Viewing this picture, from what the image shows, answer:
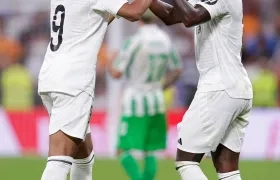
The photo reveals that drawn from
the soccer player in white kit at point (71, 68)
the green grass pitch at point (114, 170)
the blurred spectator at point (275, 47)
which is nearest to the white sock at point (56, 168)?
the soccer player in white kit at point (71, 68)

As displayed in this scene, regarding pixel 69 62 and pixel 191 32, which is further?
pixel 191 32

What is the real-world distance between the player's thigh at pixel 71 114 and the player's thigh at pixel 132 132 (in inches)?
138

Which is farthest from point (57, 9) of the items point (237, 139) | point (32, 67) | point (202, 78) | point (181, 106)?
point (32, 67)

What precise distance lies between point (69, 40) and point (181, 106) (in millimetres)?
9165

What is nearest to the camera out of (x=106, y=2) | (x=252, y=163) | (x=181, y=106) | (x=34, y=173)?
(x=106, y=2)

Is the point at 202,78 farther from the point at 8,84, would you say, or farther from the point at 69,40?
the point at 8,84

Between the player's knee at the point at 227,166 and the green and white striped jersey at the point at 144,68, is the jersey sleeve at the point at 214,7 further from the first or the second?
the green and white striped jersey at the point at 144,68

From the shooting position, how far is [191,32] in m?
16.5

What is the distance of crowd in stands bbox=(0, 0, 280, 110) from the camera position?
15.2 m

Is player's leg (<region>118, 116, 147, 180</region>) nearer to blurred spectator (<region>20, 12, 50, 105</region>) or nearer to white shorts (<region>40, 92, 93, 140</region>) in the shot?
white shorts (<region>40, 92, 93, 140</region>)

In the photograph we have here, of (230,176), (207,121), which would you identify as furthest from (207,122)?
(230,176)

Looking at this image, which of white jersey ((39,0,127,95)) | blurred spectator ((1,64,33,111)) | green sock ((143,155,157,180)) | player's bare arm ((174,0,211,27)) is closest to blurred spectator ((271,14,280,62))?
blurred spectator ((1,64,33,111))

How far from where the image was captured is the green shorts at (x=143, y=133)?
9688 millimetres

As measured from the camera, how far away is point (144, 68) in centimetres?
985
